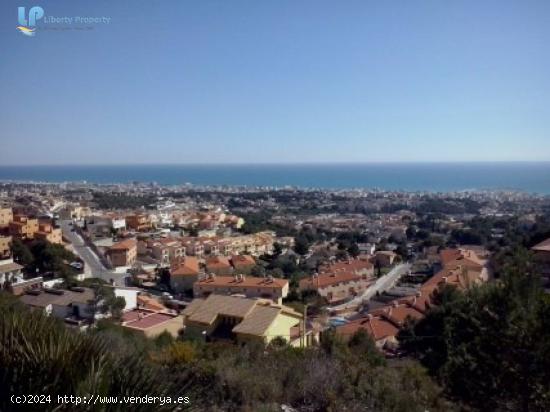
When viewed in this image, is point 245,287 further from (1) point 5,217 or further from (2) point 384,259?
(1) point 5,217

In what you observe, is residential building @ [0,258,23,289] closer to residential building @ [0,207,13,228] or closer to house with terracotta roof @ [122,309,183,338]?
house with terracotta roof @ [122,309,183,338]

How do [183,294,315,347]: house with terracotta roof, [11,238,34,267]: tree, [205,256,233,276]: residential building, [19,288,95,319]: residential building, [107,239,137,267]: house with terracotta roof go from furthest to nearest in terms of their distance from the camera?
[107,239,137,267]: house with terracotta roof, [205,256,233,276]: residential building, [11,238,34,267]: tree, [19,288,95,319]: residential building, [183,294,315,347]: house with terracotta roof

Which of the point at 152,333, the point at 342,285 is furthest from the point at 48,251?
the point at 342,285

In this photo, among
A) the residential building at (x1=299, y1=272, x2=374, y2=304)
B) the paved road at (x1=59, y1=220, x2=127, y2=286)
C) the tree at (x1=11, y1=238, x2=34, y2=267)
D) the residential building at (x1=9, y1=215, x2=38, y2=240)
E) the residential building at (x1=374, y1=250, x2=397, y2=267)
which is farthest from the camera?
the residential building at (x1=374, y1=250, x2=397, y2=267)

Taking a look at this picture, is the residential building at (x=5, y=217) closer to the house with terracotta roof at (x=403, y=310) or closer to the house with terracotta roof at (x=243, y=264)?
the house with terracotta roof at (x=243, y=264)

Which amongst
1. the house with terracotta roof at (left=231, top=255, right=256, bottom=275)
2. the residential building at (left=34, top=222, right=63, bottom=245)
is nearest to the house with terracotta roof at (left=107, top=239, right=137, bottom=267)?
the residential building at (left=34, top=222, right=63, bottom=245)

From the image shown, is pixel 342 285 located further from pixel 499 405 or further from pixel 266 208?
pixel 266 208
